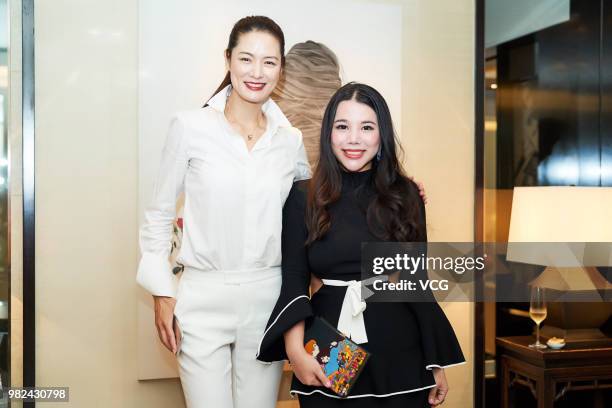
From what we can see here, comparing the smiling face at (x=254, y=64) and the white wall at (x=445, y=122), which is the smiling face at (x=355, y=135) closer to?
the smiling face at (x=254, y=64)

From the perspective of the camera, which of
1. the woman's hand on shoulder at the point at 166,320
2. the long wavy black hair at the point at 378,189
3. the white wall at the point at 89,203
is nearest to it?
the long wavy black hair at the point at 378,189

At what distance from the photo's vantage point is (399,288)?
6.44ft

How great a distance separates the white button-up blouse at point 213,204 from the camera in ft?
6.64

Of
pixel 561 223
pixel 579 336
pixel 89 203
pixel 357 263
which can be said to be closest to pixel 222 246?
pixel 357 263

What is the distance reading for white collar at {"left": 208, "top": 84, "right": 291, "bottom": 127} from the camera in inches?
84.8

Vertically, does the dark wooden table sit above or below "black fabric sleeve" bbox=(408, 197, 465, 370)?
below

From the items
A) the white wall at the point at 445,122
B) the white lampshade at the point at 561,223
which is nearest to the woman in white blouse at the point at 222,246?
the white wall at the point at 445,122

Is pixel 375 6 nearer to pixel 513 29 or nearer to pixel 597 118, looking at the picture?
pixel 513 29

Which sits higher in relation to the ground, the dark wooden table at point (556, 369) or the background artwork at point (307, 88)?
the background artwork at point (307, 88)

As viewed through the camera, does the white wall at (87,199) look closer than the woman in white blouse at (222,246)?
No


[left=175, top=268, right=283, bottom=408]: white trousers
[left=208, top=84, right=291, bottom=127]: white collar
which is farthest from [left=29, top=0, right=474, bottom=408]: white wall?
[left=175, top=268, right=283, bottom=408]: white trousers

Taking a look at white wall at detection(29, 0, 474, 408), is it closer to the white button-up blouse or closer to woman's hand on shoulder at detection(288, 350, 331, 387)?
the white button-up blouse

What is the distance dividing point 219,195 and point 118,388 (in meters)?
1.18

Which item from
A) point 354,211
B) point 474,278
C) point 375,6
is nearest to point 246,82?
point 354,211
